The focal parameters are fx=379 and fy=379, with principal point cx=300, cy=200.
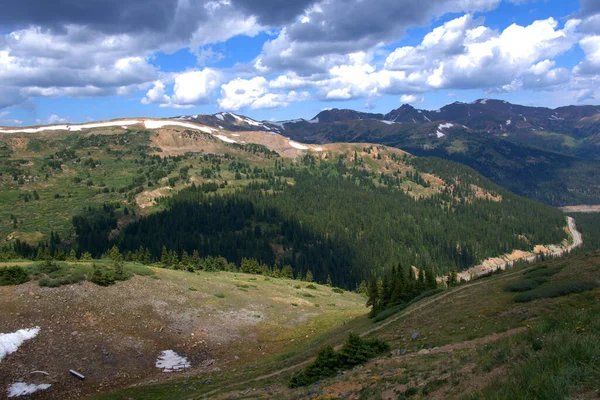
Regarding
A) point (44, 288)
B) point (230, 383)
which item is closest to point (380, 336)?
point (230, 383)

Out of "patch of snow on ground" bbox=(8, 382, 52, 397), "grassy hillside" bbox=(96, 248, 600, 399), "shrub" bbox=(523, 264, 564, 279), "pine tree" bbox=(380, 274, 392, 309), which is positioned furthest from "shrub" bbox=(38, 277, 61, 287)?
"shrub" bbox=(523, 264, 564, 279)

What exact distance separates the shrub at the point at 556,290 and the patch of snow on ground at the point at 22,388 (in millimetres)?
39910

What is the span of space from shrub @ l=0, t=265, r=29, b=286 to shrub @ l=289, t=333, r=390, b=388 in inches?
1492

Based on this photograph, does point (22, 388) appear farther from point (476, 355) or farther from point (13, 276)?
point (476, 355)

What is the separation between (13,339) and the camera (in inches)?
1414

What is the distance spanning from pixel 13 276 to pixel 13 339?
12.3m

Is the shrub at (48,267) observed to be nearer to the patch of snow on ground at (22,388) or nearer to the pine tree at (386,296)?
the patch of snow on ground at (22,388)

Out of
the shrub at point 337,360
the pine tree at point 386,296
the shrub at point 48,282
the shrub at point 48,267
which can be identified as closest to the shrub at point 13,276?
the shrub at point 48,282

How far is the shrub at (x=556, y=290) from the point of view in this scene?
28516 millimetres

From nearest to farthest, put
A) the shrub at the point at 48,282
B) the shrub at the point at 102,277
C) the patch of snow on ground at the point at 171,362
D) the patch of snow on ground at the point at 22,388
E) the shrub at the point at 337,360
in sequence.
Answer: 1. the shrub at the point at 337,360
2. the patch of snow on ground at the point at 22,388
3. the patch of snow on ground at the point at 171,362
4. the shrub at the point at 48,282
5. the shrub at the point at 102,277

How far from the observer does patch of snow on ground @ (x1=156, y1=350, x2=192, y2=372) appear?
37.9 meters

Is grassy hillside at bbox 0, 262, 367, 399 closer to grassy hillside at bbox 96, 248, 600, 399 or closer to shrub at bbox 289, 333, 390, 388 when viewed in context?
grassy hillside at bbox 96, 248, 600, 399

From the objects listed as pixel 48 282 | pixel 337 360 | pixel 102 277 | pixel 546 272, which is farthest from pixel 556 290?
pixel 48 282

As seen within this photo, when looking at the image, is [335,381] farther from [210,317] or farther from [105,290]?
[105,290]
